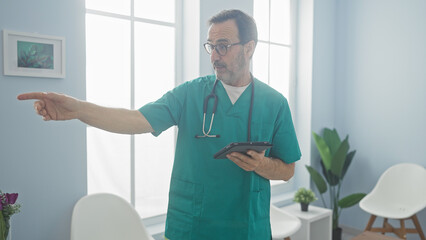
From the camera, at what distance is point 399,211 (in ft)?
9.53

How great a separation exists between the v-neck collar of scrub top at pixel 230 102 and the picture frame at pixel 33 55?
942 mm

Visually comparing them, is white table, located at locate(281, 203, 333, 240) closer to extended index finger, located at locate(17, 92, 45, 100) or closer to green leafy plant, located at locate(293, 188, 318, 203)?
green leafy plant, located at locate(293, 188, 318, 203)

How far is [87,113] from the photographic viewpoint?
46.5 inches

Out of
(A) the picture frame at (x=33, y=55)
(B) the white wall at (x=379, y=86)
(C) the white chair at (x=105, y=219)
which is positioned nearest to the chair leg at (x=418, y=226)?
(B) the white wall at (x=379, y=86)

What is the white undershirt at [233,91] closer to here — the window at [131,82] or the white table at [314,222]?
the window at [131,82]

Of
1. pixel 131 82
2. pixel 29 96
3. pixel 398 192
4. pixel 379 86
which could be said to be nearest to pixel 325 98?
pixel 379 86

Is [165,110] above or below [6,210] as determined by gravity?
above

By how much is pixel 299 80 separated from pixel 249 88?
2235mm

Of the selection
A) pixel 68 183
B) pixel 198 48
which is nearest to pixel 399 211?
pixel 198 48

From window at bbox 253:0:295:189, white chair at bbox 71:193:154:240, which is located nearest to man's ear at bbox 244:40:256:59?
white chair at bbox 71:193:154:240

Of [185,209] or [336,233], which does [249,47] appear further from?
[336,233]

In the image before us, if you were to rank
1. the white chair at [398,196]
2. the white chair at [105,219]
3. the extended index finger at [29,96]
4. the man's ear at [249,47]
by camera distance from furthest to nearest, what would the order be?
1. the white chair at [398,196]
2. the white chair at [105,219]
3. the man's ear at [249,47]
4. the extended index finger at [29,96]

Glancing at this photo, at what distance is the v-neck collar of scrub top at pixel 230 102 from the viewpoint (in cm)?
144

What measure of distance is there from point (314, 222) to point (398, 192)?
0.75 meters
